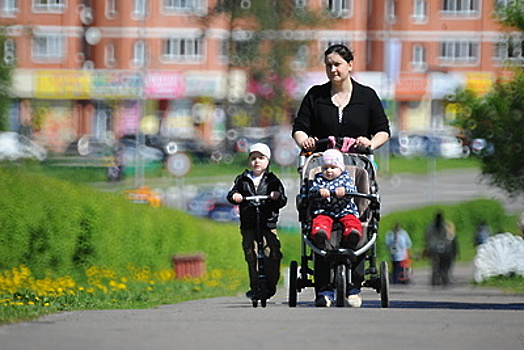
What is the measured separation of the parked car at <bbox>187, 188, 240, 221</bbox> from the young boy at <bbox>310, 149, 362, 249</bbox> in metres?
43.5

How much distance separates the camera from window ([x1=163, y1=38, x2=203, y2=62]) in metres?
92.5

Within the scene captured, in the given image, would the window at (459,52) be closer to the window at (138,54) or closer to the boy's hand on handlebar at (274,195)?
the window at (138,54)

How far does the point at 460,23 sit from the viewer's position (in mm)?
91938

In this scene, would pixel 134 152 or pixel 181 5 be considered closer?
pixel 134 152

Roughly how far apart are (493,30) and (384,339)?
8370 centimetres

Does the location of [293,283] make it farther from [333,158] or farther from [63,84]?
[63,84]

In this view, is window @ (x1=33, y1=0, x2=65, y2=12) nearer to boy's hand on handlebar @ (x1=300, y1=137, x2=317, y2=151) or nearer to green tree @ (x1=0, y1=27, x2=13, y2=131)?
green tree @ (x1=0, y1=27, x2=13, y2=131)

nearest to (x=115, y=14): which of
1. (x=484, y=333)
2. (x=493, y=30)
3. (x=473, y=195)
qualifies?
(x=493, y=30)

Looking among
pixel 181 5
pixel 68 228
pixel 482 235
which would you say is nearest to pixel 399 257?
pixel 482 235

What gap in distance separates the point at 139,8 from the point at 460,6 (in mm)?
21180

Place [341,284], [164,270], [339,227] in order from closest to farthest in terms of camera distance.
→ [341,284] < [339,227] < [164,270]

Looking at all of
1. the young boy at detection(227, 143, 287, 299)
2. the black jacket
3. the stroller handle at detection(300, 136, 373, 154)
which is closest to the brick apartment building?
the young boy at detection(227, 143, 287, 299)

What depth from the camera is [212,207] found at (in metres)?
56.7

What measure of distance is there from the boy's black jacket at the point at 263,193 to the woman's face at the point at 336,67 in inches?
44.7
